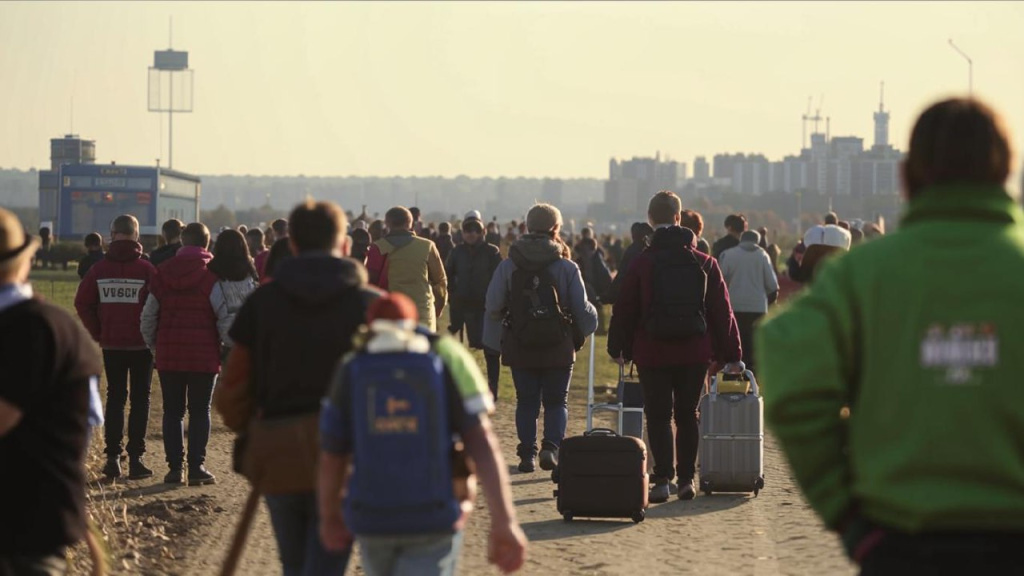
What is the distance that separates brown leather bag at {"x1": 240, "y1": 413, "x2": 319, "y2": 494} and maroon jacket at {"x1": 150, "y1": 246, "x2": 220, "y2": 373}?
6907 mm

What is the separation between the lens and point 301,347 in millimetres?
5902

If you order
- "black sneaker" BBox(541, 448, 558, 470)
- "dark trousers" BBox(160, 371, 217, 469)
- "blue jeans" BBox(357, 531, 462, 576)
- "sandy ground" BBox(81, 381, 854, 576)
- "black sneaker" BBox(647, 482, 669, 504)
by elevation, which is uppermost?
"blue jeans" BBox(357, 531, 462, 576)

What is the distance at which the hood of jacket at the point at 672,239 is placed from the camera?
1177 centimetres

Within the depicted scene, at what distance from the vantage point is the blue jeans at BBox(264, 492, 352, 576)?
234 inches

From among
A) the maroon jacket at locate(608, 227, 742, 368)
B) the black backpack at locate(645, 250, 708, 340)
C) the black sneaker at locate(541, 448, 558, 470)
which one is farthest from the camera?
the black sneaker at locate(541, 448, 558, 470)

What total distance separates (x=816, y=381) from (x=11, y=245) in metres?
2.55

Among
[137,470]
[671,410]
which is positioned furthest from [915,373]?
[137,470]

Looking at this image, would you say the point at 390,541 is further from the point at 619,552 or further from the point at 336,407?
the point at 619,552

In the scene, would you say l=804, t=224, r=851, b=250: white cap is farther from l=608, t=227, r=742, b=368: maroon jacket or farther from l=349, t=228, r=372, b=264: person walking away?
l=349, t=228, r=372, b=264: person walking away

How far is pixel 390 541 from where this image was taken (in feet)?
17.5

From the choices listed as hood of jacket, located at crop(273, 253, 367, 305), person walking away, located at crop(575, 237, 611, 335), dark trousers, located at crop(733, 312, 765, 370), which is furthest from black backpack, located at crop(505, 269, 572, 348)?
person walking away, located at crop(575, 237, 611, 335)

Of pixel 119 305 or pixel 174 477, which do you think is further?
pixel 174 477

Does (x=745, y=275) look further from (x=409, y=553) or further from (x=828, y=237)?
(x=409, y=553)

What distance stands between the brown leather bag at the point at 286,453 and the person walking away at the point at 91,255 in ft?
36.3
